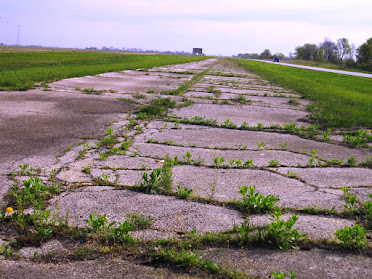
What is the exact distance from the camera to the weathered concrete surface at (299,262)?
219 centimetres

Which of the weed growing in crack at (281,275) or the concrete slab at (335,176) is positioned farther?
the concrete slab at (335,176)

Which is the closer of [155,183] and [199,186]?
[155,183]

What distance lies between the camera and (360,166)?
4.60 m

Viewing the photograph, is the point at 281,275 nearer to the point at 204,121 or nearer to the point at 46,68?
the point at 204,121

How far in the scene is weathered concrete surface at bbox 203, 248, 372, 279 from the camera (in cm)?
219

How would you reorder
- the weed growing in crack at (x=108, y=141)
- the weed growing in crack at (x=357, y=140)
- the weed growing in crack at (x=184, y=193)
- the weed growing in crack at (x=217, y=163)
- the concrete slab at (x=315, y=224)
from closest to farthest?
the concrete slab at (x=315, y=224), the weed growing in crack at (x=184, y=193), the weed growing in crack at (x=217, y=163), the weed growing in crack at (x=108, y=141), the weed growing in crack at (x=357, y=140)

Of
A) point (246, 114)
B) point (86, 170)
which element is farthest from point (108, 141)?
point (246, 114)

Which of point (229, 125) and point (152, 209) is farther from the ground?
point (229, 125)

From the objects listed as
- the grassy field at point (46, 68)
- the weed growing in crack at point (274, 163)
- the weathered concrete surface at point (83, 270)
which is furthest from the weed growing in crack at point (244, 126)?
the grassy field at point (46, 68)

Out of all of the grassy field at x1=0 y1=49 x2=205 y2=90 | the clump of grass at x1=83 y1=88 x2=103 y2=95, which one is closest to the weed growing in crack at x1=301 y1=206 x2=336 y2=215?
the clump of grass at x1=83 y1=88 x2=103 y2=95

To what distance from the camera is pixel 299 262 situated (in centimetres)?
231

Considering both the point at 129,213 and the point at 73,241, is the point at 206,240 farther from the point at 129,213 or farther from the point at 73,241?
the point at 73,241

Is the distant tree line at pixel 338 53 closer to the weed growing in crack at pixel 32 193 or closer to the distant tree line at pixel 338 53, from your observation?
the distant tree line at pixel 338 53

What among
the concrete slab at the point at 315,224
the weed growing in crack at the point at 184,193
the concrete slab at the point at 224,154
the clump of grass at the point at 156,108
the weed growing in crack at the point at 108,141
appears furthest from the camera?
the clump of grass at the point at 156,108
